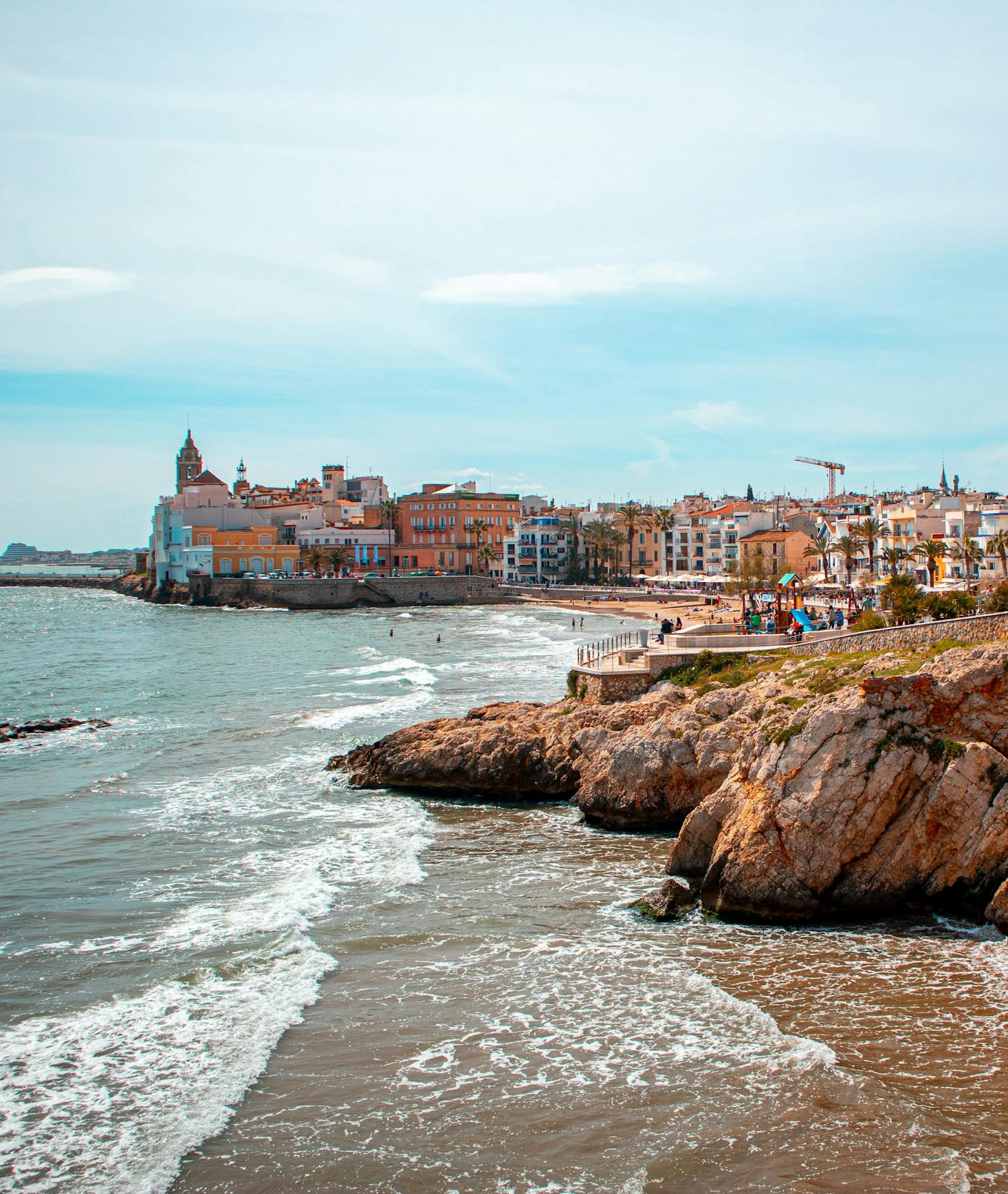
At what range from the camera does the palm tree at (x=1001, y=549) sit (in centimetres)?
5224

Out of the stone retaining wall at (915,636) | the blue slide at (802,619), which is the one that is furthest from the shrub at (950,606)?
the stone retaining wall at (915,636)

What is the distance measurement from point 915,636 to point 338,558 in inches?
4077

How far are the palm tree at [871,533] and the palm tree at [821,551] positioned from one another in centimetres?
403

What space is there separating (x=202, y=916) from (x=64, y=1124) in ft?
19.8

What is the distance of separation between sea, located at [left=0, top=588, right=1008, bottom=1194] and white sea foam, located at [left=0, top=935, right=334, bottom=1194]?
42 millimetres

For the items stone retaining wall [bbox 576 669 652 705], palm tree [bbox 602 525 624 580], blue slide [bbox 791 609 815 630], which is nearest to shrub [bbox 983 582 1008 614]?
blue slide [bbox 791 609 815 630]

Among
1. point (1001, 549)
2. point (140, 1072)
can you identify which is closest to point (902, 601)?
point (1001, 549)

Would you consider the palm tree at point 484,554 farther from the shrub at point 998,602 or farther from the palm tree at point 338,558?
the shrub at point 998,602

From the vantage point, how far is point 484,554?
128625mm

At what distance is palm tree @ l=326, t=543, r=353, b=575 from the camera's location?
4835 inches

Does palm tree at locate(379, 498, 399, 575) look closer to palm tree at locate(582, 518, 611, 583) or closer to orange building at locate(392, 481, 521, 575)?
orange building at locate(392, 481, 521, 575)

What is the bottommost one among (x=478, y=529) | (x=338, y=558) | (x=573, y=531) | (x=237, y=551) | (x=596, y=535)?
(x=338, y=558)

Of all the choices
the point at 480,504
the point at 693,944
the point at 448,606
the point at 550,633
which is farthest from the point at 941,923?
the point at 480,504

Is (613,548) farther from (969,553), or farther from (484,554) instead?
(969,553)
